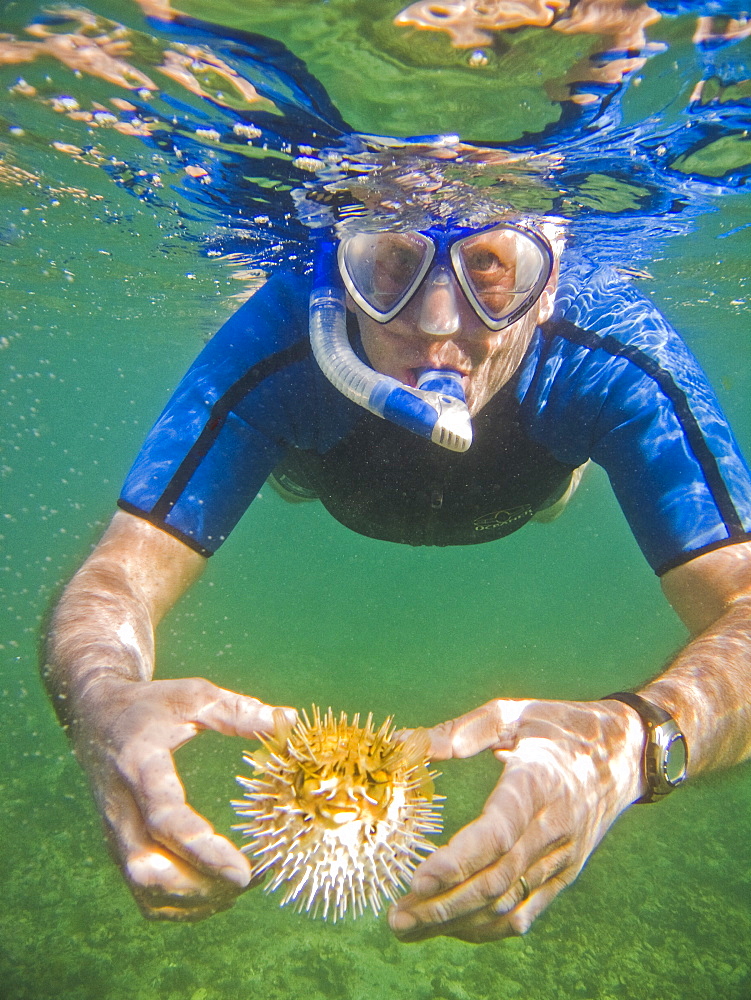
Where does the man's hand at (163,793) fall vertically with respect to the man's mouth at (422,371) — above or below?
below

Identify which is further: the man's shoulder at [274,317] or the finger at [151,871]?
the man's shoulder at [274,317]

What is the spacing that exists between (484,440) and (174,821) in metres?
2.80

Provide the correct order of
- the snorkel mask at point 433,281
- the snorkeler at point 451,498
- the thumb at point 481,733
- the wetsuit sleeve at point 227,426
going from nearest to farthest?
the snorkeler at point 451,498 → the thumb at point 481,733 → the wetsuit sleeve at point 227,426 → the snorkel mask at point 433,281

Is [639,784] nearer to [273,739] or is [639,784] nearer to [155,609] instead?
[273,739]

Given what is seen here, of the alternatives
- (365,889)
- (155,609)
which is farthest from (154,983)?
(365,889)

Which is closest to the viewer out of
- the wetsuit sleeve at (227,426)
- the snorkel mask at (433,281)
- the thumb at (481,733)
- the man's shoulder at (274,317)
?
the thumb at (481,733)

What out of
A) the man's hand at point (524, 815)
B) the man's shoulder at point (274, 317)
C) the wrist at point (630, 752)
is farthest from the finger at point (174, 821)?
the man's shoulder at point (274, 317)

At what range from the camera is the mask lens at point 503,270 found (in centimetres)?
317

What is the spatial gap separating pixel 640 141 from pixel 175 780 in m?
5.35

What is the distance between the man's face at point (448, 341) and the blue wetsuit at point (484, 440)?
141 millimetres

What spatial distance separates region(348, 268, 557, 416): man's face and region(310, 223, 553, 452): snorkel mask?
0.02 meters

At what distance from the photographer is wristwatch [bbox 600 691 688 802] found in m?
1.83

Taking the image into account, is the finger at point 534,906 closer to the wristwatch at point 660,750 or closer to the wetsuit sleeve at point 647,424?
the wristwatch at point 660,750

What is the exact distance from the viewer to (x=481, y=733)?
168cm
